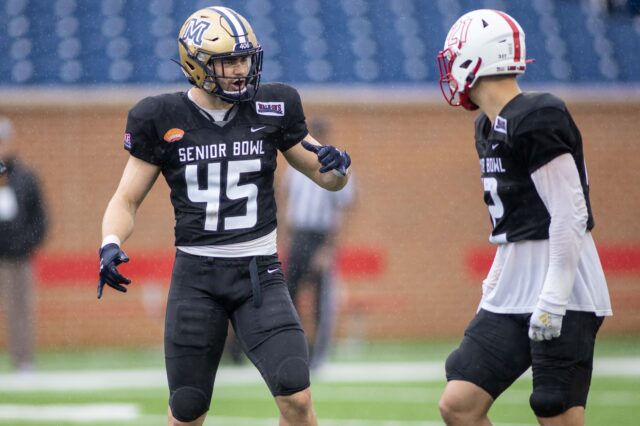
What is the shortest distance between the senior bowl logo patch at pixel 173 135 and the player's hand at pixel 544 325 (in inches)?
54.2

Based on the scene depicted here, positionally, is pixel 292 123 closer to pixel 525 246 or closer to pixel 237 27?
pixel 237 27

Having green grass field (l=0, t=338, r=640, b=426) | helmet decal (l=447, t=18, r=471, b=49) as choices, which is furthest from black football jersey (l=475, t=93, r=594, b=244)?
green grass field (l=0, t=338, r=640, b=426)

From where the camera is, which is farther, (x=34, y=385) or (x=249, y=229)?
(x=34, y=385)

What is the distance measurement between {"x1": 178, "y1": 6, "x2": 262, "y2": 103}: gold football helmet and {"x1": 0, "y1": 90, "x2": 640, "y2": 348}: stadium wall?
5.02 meters

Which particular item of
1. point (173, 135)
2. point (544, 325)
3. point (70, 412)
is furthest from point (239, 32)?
point (70, 412)

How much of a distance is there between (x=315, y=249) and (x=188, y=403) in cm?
404

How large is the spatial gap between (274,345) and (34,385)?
387cm

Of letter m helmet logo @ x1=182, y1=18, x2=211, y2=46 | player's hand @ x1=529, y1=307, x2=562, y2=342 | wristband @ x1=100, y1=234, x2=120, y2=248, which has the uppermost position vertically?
letter m helmet logo @ x1=182, y1=18, x2=211, y2=46

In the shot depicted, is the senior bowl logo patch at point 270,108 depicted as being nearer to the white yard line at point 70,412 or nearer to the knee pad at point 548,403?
the knee pad at point 548,403

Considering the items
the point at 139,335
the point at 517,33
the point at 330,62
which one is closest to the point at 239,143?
the point at 517,33

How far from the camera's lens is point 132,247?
969 centimetres

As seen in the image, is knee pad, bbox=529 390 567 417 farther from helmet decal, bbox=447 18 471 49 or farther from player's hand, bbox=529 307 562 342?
helmet decal, bbox=447 18 471 49

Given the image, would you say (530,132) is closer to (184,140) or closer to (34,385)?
(184,140)

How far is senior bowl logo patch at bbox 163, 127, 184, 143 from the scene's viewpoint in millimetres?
3959
